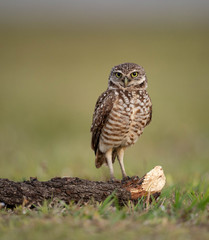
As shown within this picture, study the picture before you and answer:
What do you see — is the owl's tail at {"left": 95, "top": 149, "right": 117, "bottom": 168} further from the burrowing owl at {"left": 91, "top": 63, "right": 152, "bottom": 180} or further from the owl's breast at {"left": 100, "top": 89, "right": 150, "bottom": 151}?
the owl's breast at {"left": 100, "top": 89, "right": 150, "bottom": 151}

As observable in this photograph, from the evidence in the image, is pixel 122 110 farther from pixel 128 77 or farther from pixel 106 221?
pixel 106 221

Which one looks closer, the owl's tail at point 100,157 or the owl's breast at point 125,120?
the owl's breast at point 125,120

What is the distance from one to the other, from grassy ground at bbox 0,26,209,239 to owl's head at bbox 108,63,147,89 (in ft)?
3.48

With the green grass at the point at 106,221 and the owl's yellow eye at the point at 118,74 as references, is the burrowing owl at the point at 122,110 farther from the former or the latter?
the green grass at the point at 106,221

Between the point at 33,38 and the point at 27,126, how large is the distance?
22.7 meters

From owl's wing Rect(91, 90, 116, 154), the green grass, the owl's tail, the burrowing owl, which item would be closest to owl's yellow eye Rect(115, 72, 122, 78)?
the burrowing owl

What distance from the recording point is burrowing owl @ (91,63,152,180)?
5312 millimetres

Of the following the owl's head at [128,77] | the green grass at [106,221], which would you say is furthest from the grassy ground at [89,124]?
the owl's head at [128,77]

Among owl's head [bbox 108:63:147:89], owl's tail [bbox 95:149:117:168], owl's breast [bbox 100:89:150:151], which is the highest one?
owl's head [bbox 108:63:147:89]

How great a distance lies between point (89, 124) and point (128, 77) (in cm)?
813

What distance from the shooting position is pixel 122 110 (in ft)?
17.4

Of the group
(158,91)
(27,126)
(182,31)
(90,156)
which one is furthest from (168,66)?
(90,156)

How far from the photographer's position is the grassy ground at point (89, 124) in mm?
3461

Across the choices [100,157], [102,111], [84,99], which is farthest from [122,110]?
[84,99]
